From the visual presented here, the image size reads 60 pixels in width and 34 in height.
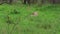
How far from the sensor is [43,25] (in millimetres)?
10727

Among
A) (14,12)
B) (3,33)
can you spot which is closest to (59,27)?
(3,33)

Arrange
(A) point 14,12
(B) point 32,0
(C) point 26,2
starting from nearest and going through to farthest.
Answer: (A) point 14,12
(C) point 26,2
(B) point 32,0

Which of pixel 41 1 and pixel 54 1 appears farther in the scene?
pixel 41 1

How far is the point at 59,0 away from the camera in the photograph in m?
26.8

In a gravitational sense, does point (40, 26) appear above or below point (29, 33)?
below

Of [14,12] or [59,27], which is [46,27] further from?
[14,12]

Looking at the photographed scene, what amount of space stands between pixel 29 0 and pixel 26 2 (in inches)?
26.1

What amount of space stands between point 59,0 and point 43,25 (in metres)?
16.4

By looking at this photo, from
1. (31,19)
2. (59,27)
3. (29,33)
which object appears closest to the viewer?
(29,33)

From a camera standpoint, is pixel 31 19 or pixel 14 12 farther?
pixel 14 12

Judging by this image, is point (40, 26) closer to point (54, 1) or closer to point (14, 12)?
point (14, 12)

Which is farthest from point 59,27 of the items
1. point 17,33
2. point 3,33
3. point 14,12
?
point 14,12

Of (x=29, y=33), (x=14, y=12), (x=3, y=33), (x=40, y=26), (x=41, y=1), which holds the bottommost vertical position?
(x=41, y=1)

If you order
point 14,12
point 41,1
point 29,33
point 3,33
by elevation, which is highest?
point 3,33
